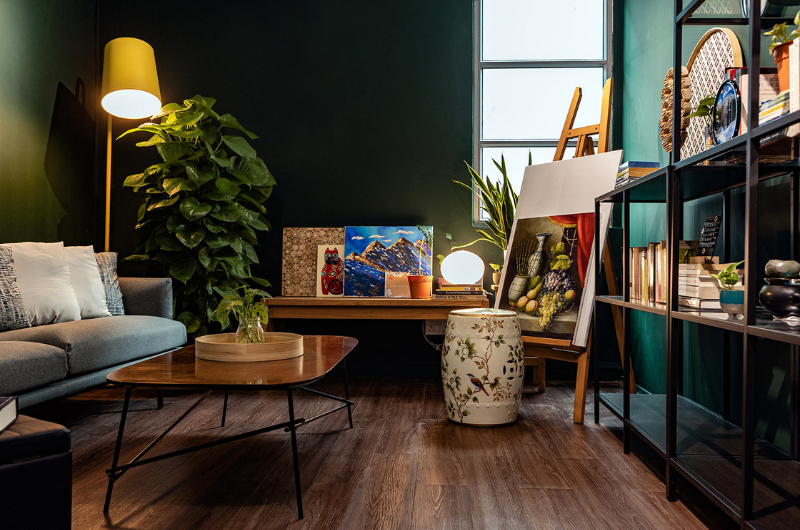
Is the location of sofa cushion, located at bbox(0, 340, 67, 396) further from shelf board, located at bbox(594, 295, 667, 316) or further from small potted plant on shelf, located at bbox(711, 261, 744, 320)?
small potted plant on shelf, located at bbox(711, 261, 744, 320)

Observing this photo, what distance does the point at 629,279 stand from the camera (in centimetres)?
241

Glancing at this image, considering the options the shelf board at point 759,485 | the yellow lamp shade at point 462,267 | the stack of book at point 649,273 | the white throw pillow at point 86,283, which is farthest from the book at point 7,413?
the yellow lamp shade at point 462,267

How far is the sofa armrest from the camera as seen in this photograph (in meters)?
3.30

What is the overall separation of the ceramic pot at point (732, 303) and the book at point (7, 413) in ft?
6.53

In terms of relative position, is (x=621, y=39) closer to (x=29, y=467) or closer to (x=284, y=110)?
(x=284, y=110)

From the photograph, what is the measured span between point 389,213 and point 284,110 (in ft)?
3.72

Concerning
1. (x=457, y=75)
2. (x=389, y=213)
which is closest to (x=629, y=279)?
(x=389, y=213)

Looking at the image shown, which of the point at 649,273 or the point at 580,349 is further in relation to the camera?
the point at 580,349

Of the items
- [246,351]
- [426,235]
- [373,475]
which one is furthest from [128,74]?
[373,475]

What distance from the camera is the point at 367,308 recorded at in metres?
3.46

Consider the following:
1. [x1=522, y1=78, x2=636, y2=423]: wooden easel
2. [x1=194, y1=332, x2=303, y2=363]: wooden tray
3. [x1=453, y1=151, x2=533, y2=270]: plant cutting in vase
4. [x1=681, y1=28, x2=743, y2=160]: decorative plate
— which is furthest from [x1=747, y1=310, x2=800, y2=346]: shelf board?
[x1=453, y1=151, x2=533, y2=270]: plant cutting in vase

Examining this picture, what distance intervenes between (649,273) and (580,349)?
2.23ft

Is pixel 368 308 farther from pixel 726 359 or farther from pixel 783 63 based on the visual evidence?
pixel 783 63

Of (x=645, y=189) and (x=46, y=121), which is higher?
(x=46, y=121)
